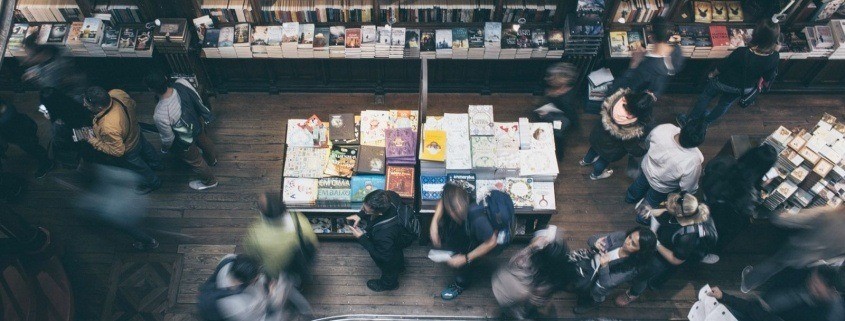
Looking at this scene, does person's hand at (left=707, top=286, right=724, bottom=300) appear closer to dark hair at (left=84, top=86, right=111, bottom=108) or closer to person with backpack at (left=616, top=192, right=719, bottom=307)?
person with backpack at (left=616, top=192, right=719, bottom=307)

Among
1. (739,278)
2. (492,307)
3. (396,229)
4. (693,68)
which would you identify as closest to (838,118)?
(693,68)

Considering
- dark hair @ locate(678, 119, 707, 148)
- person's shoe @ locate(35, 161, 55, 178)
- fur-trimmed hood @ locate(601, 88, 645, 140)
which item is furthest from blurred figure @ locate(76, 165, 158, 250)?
dark hair @ locate(678, 119, 707, 148)

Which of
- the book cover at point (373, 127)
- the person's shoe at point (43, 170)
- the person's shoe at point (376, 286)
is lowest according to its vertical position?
the person's shoe at point (376, 286)

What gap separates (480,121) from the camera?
677 centimetres

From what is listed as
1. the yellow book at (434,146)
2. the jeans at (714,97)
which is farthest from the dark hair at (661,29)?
the yellow book at (434,146)

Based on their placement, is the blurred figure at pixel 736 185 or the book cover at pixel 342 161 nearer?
the blurred figure at pixel 736 185

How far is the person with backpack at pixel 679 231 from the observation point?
17.6ft

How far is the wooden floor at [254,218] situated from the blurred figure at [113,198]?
727 millimetres

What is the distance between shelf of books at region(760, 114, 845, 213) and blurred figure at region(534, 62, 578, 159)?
241 cm

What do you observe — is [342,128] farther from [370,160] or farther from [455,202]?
[455,202]

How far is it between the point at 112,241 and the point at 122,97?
1.94 metres

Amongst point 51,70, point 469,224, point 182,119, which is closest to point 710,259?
point 469,224

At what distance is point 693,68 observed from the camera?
26.4ft

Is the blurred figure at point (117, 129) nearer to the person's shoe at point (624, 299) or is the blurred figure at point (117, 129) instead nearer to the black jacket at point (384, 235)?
the black jacket at point (384, 235)
